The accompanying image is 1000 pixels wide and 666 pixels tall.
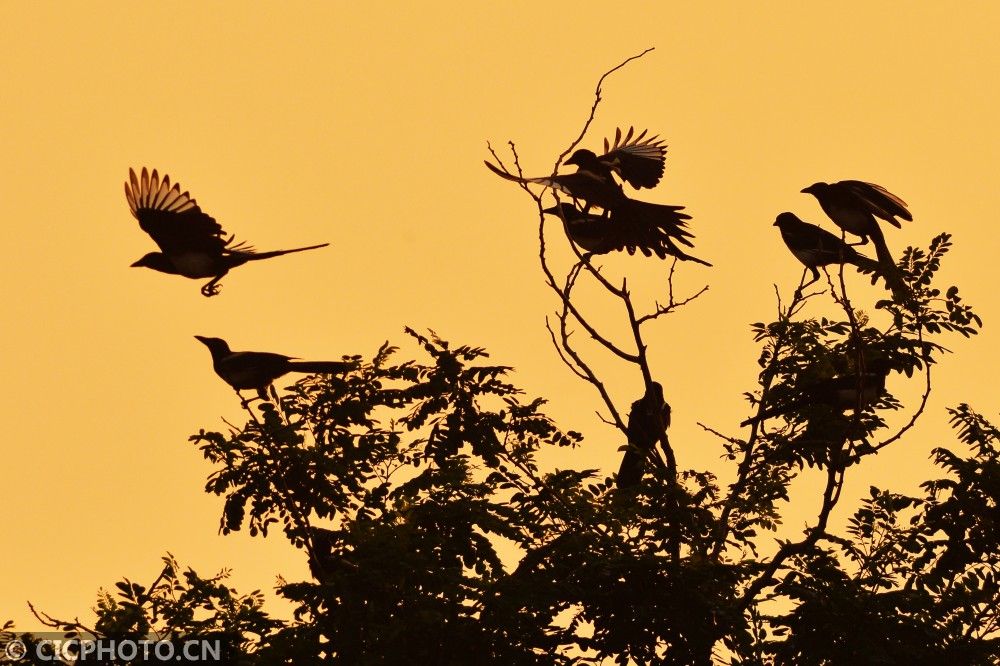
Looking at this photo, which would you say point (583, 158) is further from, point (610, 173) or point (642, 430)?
point (642, 430)

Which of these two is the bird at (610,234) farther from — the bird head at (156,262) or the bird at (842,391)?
the bird head at (156,262)

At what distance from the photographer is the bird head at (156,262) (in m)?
10.3

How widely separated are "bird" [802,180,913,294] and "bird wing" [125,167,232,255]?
454 cm

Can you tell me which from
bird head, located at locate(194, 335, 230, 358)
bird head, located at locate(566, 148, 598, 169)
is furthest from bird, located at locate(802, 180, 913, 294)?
bird head, located at locate(194, 335, 230, 358)

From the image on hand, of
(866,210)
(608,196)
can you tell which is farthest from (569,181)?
(866,210)

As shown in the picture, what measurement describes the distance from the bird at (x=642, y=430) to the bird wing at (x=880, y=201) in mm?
2080

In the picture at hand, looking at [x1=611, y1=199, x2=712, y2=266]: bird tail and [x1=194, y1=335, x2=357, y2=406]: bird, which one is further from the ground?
[x1=611, y1=199, x2=712, y2=266]: bird tail

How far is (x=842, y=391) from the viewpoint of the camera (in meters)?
10.5

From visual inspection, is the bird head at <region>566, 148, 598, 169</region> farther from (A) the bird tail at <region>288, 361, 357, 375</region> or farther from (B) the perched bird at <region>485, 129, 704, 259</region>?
(A) the bird tail at <region>288, 361, 357, 375</region>

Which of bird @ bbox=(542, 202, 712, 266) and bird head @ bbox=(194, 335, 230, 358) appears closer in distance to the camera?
bird head @ bbox=(194, 335, 230, 358)

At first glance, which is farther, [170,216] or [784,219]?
[784,219]

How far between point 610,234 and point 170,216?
Answer: 3457mm

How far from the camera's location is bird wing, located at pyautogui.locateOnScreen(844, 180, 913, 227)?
1035 cm

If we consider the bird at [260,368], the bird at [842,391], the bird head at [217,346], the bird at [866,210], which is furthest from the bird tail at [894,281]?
the bird head at [217,346]
